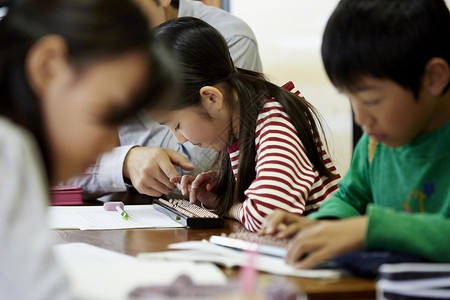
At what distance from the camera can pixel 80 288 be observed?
73cm

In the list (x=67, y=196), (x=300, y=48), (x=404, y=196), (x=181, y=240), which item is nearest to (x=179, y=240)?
(x=181, y=240)

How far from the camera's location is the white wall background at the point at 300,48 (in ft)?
10.9

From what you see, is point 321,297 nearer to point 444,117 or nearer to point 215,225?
point 444,117

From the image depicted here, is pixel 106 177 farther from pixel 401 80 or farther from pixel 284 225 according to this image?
pixel 401 80

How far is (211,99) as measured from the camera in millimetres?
1482

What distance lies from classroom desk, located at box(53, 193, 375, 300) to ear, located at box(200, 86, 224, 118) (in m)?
0.27

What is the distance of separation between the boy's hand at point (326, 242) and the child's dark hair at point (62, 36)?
0.29m

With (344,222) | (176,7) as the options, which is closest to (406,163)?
(344,222)

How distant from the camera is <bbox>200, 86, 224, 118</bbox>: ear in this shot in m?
1.47

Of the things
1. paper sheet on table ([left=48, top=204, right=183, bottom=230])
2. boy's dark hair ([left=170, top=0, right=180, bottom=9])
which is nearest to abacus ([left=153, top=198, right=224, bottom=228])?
paper sheet on table ([left=48, top=204, right=183, bottom=230])

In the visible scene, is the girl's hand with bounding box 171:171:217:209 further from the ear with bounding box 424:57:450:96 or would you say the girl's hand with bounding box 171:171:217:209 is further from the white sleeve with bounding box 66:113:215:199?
the ear with bounding box 424:57:450:96

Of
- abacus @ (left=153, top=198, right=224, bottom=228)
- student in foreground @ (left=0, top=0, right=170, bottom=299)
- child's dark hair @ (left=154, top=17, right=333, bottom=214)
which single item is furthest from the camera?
child's dark hair @ (left=154, top=17, right=333, bottom=214)

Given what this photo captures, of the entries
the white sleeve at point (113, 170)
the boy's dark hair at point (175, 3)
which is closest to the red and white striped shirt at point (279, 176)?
the white sleeve at point (113, 170)

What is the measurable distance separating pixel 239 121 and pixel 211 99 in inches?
3.3
